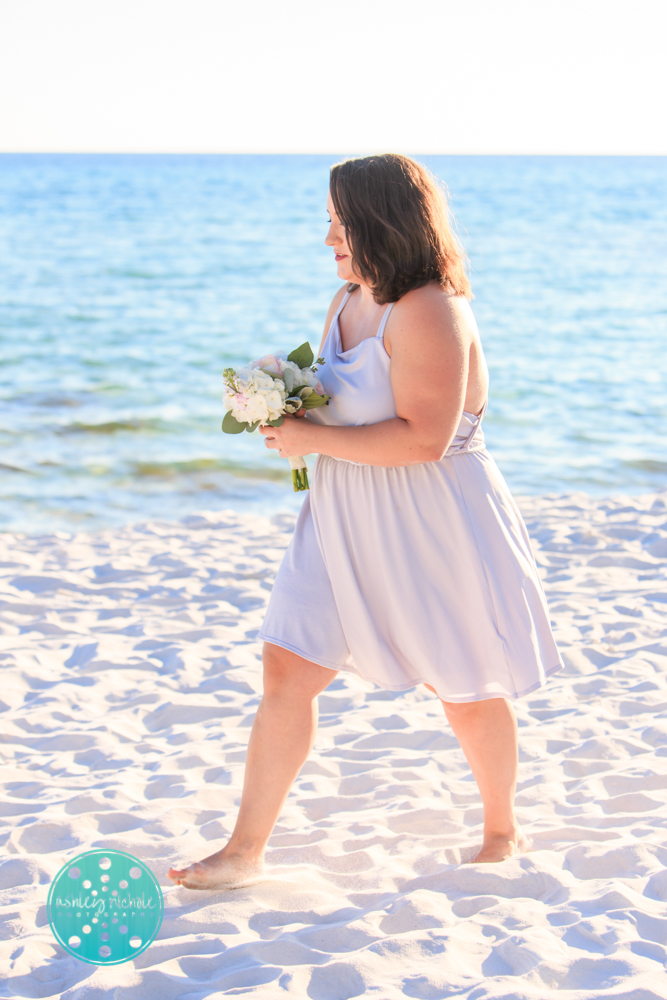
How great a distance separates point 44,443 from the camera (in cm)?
848

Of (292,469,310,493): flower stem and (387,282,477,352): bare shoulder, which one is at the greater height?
(387,282,477,352): bare shoulder

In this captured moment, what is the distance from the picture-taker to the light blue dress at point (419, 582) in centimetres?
243

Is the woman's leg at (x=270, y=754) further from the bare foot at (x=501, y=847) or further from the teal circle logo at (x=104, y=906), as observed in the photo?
the bare foot at (x=501, y=847)

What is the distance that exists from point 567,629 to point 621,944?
7.89 ft

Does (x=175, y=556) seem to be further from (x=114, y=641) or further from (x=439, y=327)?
(x=439, y=327)

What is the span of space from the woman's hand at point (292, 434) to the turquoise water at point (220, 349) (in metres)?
0.67

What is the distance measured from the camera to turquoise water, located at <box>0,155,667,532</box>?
7.80 metres

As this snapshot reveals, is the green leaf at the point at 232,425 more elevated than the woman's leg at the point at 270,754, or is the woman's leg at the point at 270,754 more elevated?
the green leaf at the point at 232,425

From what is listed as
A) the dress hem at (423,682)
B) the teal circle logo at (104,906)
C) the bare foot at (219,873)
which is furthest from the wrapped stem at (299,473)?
the teal circle logo at (104,906)

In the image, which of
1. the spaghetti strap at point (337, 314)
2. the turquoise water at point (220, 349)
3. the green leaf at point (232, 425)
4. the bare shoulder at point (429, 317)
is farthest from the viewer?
the turquoise water at point (220, 349)

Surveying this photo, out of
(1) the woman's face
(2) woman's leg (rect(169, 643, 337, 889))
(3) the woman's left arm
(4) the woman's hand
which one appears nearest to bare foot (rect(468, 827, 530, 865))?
(2) woman's leg (rect(169, 643, 337, 889))

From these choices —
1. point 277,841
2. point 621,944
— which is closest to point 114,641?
point 277,841

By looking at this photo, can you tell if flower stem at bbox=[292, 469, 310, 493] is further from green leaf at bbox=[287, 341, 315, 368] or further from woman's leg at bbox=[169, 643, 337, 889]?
woman's leg at bbox=[169, 643, 337, 889]

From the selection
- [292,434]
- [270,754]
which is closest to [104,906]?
[270,754]
